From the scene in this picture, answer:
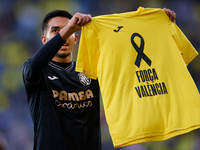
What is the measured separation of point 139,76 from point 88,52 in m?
0.30

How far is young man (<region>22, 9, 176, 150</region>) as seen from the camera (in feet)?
4.39

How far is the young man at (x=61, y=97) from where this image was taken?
1339 mm

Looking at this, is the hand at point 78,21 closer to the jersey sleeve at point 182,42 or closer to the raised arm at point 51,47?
the raised arm at point 51,47

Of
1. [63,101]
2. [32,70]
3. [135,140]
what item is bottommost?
[135,140]

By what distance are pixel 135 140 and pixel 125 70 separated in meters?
0.35

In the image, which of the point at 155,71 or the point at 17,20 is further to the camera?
the point at 17,20

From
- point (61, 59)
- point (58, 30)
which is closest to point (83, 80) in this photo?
point (61, 59)

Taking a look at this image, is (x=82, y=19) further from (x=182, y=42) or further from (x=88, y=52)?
(x=182, y=42)

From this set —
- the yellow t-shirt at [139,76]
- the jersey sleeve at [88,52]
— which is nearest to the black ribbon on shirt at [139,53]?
the yellow t-shirt at [139,76]

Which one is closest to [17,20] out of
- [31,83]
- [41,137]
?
[31,83]

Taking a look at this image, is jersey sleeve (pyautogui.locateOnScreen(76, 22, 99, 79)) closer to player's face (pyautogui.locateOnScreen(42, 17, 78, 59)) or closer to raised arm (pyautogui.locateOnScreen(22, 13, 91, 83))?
raised arm (pyautogui.locateOnScreen(22, 13, 91, 83))

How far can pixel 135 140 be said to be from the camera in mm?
1277

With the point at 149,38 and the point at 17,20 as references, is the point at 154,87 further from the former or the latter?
the point at 17,20

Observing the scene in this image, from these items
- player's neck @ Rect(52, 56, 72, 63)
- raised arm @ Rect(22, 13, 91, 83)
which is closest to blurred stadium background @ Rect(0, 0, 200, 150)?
player's neck @ Rect(52, 56, 72, 63)
